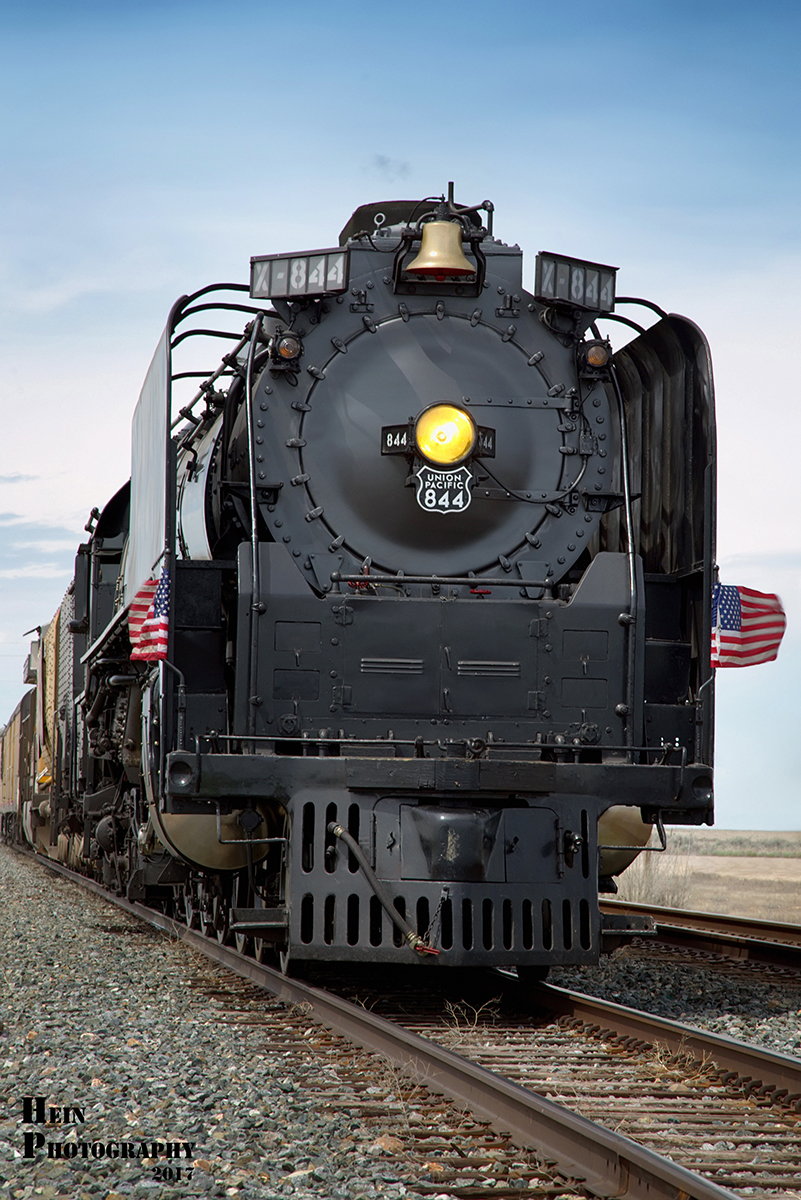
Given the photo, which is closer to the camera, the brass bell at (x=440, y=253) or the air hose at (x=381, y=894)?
the air hose at (x=381, y=894)

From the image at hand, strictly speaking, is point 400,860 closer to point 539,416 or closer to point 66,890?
point 539,416

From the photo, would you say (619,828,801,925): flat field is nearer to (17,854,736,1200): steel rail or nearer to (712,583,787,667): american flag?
(712,583,787,667): american flag

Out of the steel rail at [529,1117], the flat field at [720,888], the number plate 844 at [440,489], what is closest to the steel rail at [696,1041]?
the steel rail at [529,1117]

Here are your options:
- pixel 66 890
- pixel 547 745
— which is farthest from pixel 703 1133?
pixel 66 890

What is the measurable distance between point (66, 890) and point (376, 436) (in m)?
9.19

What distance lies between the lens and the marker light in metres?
6.66

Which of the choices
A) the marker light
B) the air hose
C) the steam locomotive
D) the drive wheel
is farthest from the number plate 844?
the drive wheel

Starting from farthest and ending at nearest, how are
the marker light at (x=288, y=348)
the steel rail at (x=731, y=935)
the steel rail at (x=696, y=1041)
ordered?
the steel rail at (x=731, y=935) → the marker light at (x=288, y=348) → the steel rail at (x=696, y=1041)

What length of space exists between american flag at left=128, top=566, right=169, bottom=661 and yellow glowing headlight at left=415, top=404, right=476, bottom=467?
1510 millimetres

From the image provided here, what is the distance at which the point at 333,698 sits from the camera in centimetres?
648

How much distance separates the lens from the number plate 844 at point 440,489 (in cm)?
675

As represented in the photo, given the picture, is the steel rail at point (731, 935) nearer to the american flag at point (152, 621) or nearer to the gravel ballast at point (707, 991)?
the gravel ballast at point (707, 991)

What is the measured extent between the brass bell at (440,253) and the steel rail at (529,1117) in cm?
374

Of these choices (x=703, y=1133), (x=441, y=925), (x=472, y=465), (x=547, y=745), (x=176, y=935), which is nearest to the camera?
(x=703, y=1133)
